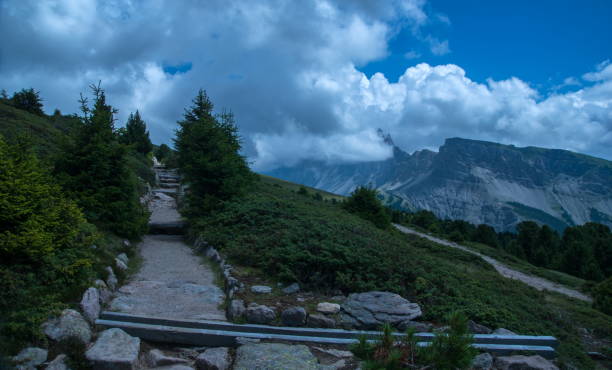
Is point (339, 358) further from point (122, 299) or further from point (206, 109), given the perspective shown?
point (206, 109)

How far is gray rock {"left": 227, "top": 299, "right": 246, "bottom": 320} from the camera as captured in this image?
809 centimetres

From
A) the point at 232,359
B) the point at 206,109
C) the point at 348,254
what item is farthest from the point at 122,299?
the point at 206,109

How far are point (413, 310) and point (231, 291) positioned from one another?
485cm

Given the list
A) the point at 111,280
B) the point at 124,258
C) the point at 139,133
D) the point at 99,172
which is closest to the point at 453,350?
the point at 111,280

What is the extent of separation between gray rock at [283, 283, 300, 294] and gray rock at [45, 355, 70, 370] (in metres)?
5.41

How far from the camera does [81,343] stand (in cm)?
583

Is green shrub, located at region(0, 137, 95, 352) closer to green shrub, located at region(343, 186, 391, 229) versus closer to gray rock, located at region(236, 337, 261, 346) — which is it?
gray rock, located at region(236, 337, 261, 346)

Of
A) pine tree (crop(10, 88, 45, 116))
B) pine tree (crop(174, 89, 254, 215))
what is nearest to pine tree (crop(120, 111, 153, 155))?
pine tree (crop(10, 88, 45, 116))

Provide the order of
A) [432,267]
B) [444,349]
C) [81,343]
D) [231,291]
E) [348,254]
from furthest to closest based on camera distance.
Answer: [432,267] → [348,254] → [231,291] → [81,343] → [444,349]

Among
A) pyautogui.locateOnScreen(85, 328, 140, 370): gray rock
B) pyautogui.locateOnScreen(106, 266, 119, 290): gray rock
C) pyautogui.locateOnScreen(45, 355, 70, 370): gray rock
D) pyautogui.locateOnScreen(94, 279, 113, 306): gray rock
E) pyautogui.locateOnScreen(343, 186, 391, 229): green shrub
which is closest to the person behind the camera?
pyautogui.locateOnScreen(45, 355, 70, 370): gray rock

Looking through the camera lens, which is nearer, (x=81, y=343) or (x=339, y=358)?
(x=81, y=343)

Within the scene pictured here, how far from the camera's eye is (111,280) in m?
9.30

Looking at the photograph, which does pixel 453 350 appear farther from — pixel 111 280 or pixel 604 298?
pixel 604 298

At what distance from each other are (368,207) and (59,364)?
25624mm
